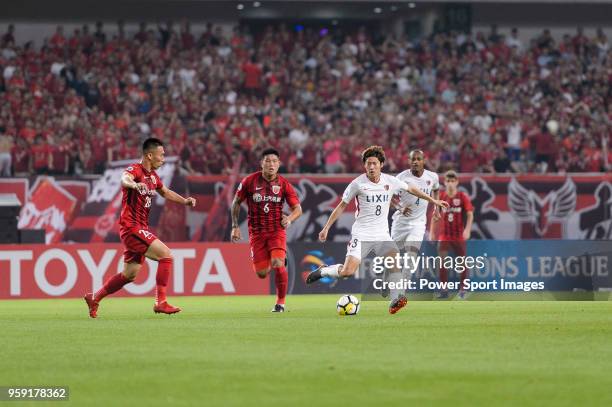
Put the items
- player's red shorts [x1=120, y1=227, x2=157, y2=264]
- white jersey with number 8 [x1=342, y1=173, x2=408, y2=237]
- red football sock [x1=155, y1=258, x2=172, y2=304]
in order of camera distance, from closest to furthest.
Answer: player's red shorts [x1=120, y1=227, x2=157, y2=264] < red football sock [x1=155, y1=258, x2=172, y2=304] < white jersey with number 8 [x1=342, y1=173, x2=408, y2=237]

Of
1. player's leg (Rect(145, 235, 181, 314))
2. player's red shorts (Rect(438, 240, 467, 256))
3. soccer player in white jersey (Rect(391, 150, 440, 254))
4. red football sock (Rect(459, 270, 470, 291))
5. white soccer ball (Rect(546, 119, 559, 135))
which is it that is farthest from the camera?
white soccer ball (Rect(546, 119, 559, 135))

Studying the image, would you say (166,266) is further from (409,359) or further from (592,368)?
(592,368)

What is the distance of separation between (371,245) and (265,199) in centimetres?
158

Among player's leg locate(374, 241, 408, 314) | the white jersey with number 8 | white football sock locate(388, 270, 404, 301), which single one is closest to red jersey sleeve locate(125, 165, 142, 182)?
the white jersey with number 8

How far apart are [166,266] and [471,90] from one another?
22310 mm

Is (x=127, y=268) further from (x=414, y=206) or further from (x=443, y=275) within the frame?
(x=443, y=275)

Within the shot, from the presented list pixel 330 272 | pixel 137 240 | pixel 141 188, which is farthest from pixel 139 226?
pixel 330 272

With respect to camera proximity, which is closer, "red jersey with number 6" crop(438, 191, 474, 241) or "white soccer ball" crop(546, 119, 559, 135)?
"red jersey with number 6" crop(438, 191, 474, 241)

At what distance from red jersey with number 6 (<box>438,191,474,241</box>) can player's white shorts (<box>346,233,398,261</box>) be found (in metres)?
5.20

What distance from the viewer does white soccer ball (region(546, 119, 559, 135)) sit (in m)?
34.8

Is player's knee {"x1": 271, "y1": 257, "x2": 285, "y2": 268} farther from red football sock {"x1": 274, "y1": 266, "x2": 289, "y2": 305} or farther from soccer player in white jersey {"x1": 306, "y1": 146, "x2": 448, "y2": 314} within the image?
soccer player in white jersey {"x1": 306, "y1": 146, "x2": 448, "y2": 314}

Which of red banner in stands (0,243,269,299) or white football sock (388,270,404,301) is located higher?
red banner in stands (0,243,269,299)

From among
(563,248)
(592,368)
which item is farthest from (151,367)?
(563,248)

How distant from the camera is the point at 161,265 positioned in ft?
53.3
